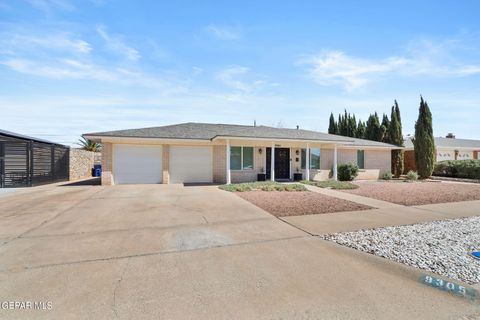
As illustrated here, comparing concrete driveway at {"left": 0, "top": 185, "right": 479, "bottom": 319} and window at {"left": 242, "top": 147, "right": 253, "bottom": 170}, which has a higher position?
window at {"left": 242, "top": 147, "right": 253, "bottom": 170}

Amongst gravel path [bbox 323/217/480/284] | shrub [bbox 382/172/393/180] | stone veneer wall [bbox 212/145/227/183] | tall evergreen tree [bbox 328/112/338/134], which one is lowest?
gravel path [bbox 323/217/480/284]

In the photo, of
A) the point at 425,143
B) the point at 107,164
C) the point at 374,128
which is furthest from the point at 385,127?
the point at 107,164

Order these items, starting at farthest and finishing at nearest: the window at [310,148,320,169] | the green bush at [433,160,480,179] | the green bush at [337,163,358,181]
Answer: the green bush at [433,160,480,179], the window at [310,148,320,169], the green bush at [337,163,358,181]

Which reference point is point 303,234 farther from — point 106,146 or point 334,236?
point 106,146

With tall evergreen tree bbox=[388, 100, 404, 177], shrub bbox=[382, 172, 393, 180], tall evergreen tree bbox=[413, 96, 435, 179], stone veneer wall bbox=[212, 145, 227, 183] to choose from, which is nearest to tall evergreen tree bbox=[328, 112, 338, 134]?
tall evergreen tree bbox=[388, 100, 404, 177]

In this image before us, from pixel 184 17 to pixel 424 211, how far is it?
11.0m

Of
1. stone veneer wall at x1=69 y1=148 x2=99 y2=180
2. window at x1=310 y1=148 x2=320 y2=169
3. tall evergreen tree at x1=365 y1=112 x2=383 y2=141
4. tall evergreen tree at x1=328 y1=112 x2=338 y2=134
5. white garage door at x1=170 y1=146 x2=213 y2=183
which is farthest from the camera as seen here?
tall evergreen tree at x1=328 y1=112 x2=338 y2=134

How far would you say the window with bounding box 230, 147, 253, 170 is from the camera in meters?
15.5

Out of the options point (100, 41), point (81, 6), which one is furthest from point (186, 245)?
point (100, 41)

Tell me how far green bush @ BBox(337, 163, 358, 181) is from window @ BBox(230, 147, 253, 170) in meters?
6.25

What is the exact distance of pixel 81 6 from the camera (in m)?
7.97

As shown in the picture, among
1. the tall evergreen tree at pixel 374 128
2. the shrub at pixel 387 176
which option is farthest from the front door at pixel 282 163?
the tall evergreen tree at pixel 374 128

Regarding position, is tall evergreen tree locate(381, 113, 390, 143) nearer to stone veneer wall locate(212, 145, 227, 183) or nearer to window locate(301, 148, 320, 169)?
window locate(301, 148, 320, 169)

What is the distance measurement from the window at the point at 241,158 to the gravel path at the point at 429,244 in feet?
35.0
